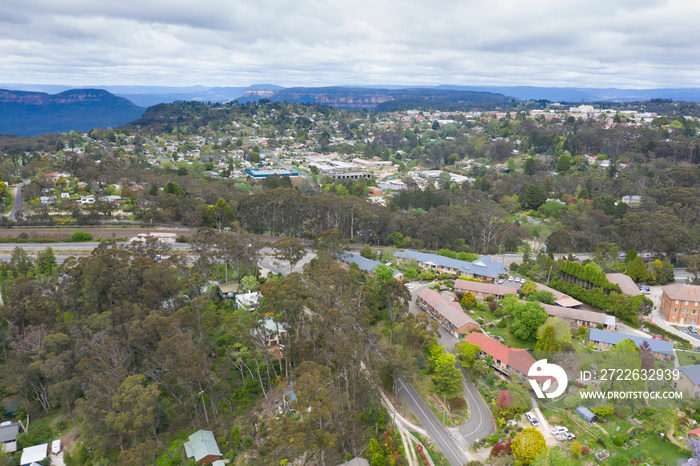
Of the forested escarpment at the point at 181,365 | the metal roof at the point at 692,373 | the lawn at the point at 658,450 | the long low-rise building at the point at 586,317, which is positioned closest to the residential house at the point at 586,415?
the lawn at the point at 658,450

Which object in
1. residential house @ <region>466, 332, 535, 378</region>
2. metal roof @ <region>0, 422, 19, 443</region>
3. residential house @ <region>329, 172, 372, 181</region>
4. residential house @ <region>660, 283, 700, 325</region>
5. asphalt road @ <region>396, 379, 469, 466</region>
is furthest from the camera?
residential house @ <region>329, 172, 372, 181</region>

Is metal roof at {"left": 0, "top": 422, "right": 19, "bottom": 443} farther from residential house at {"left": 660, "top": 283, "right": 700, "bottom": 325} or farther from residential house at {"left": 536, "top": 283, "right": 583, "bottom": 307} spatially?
residential house at {"left": 660, "top": 283, "right": 700, "bottom": 325}

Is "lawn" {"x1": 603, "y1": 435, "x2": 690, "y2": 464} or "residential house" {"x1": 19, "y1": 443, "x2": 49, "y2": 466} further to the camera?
"residential house" {"x1": 19, "y1": 443, "x2": 49, "y2": 466}

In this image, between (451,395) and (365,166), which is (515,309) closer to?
(451,395)

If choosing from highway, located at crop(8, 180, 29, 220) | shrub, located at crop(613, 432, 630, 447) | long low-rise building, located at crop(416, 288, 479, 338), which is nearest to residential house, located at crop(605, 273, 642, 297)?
long low-rise building, located at crop(416, 288, 479, 338)

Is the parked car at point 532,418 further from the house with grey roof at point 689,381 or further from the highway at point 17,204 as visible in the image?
the highway at point 17,204

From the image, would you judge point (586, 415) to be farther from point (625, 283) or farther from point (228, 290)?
point (228, 290)

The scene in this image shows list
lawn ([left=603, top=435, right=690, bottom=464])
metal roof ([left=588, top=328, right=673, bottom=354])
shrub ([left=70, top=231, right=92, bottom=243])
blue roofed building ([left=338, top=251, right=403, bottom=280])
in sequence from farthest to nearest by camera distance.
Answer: shrub ([left=70, top=231, right=92, bottom=243])
blue roofed building ([left=338, top=251, right=403, bottom=280])
metal roof ([left=588, top=328, right=673, bottom=354])
lawn ([left=603, top=435, right=690, bottom=464])

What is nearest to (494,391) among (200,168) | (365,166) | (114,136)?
(200,168)
